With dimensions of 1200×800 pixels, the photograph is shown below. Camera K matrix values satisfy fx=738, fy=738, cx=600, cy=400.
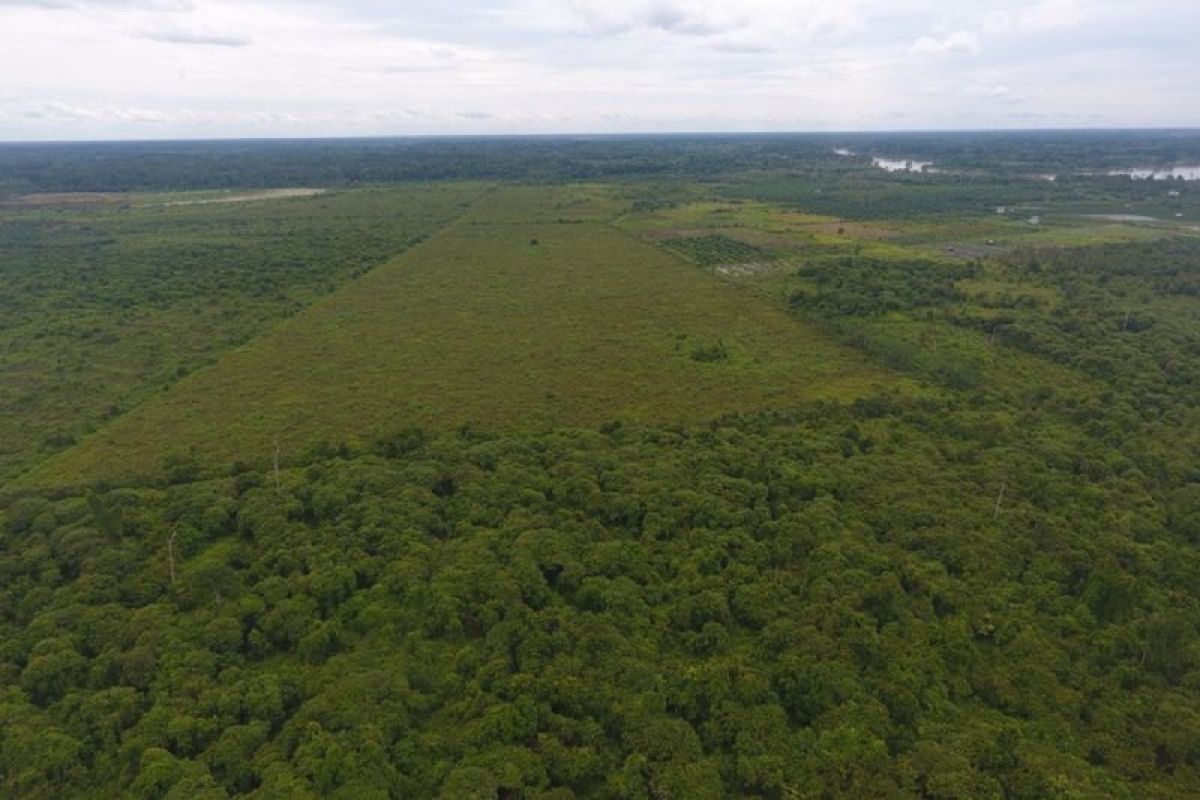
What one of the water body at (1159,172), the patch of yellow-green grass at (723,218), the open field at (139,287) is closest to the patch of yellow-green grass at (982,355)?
the open field at (139,287)

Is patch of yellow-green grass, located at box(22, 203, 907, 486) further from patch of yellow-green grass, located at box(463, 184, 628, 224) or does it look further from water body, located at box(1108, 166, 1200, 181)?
water body, located at box(1108, 166, 1200, 181)

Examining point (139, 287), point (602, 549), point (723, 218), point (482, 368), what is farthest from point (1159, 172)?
point (139, 287)

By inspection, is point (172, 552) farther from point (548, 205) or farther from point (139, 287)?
point (548, 205)

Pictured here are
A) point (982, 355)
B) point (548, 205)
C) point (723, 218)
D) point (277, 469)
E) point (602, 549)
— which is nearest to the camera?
point (602, 549)

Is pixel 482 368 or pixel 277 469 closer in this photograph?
pixel 277 469

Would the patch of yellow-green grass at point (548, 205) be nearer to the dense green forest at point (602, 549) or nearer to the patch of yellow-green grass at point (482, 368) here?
the patch of yellow-green grass at point (482, 368)

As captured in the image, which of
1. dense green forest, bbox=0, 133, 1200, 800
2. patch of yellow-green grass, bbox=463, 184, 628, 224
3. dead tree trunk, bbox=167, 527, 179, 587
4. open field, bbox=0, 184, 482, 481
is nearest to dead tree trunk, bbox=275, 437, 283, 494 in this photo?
dense green forest, bbox=0, 133, 1200, 800
